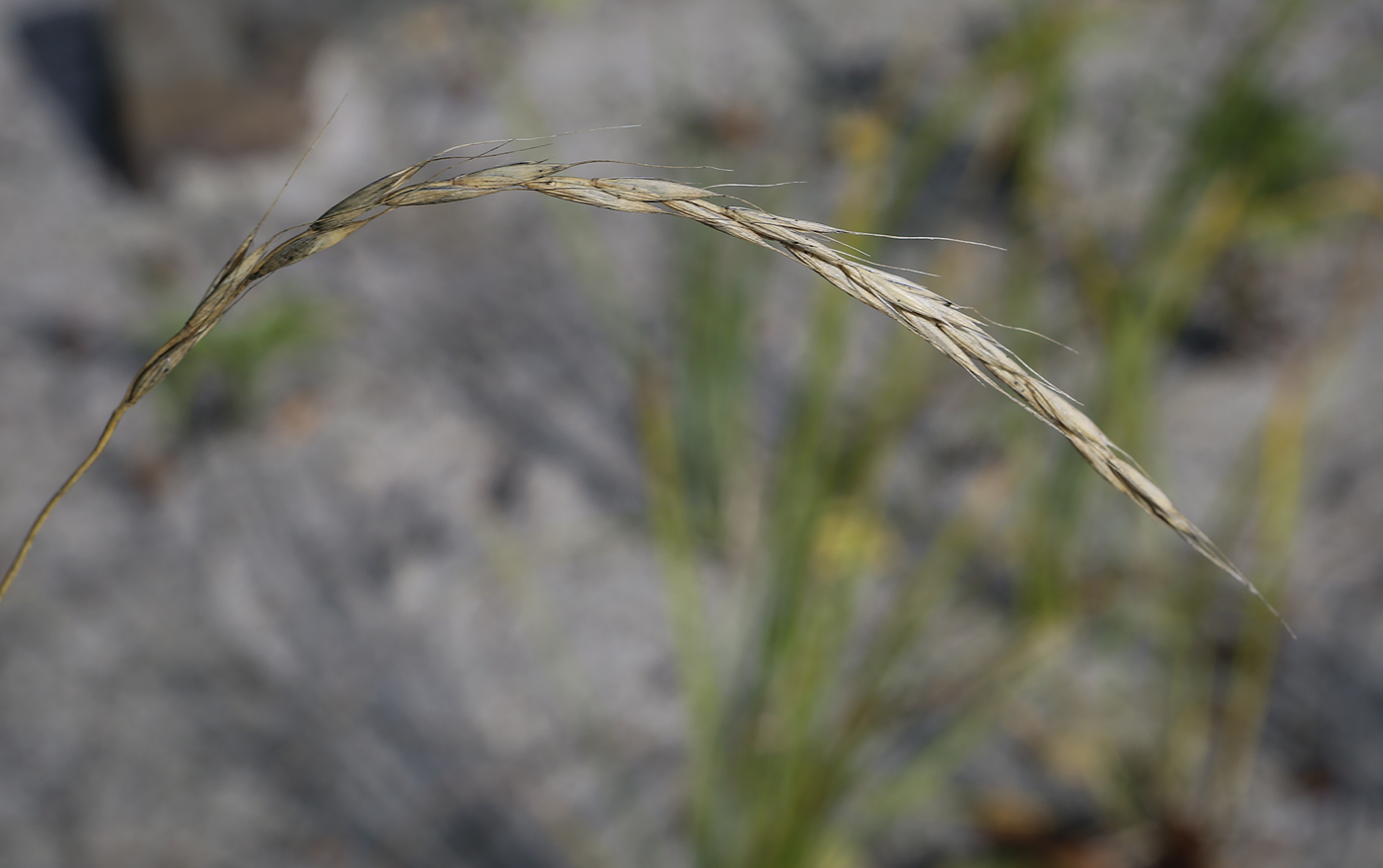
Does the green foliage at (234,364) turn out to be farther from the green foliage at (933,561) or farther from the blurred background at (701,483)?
the green foliage at (933,561)

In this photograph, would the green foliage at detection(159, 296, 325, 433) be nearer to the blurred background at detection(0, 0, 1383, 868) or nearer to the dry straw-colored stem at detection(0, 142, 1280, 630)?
the blurred background at detection(0, 0, 1383, 868)

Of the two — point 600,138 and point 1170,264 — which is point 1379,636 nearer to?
point 1170,264

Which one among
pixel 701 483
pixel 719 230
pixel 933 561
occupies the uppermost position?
pixel 701 483

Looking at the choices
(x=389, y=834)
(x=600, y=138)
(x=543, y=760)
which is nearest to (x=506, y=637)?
(x=543, y=760)

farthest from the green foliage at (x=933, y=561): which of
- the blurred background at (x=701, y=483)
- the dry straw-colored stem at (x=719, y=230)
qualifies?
the dry straw-colored stem at (x=719, y=230)

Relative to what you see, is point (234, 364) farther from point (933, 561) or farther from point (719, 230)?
point (719, 230)

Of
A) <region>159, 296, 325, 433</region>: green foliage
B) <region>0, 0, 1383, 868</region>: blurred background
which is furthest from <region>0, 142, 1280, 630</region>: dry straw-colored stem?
<region>159, 296, 325, 433</region>: green foliage

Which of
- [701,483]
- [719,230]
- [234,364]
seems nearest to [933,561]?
[701,483]
